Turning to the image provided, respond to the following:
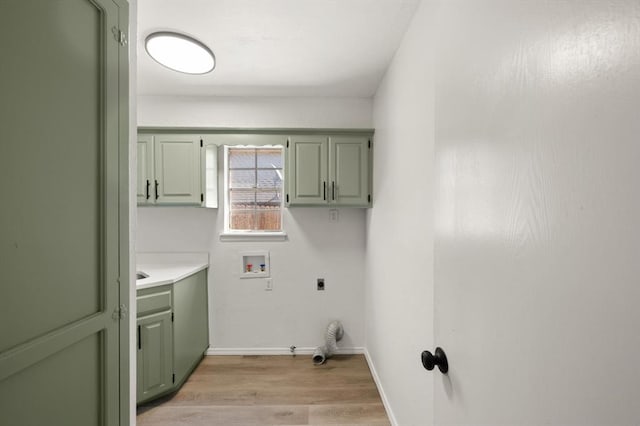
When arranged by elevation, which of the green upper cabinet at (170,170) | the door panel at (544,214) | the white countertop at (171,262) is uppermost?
the green upper cabinet at (170,170)

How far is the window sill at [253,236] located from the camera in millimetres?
2736

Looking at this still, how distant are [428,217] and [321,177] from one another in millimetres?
1373

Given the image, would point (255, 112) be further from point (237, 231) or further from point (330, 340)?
point (330, 340)

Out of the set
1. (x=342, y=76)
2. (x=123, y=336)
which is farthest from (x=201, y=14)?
(x=123, y=336)

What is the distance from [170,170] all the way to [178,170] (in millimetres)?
71

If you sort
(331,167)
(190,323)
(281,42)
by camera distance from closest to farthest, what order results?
(281,42) → (190,323) → (331,167)

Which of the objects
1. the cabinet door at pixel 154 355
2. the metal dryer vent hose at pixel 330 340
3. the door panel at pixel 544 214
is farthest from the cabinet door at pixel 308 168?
the door panel at pixel 544 214

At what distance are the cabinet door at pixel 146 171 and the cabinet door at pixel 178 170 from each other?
7 centimetres

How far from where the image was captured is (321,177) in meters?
2.50

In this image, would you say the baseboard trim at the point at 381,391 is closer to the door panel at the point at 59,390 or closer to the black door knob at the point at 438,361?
the black door knob at the point at 438,361

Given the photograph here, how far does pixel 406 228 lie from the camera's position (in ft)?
5.11

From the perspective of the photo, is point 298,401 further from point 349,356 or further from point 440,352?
point 440,352

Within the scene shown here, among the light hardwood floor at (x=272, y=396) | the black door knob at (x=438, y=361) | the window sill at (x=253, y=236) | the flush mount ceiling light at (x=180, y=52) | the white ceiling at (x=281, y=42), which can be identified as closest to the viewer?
the black door knob at (x=438, y=361)

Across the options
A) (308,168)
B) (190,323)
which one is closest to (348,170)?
(308,168)
